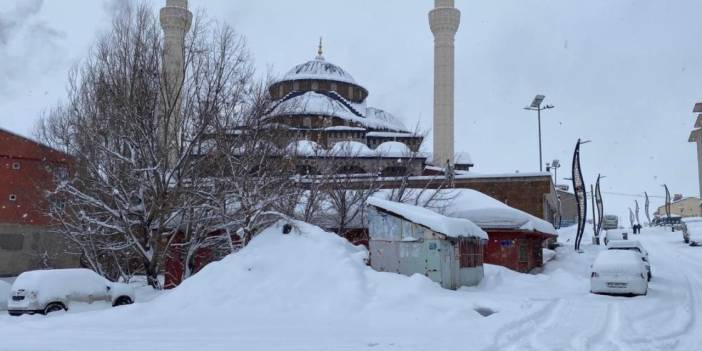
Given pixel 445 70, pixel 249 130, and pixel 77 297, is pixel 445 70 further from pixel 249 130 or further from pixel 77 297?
pixel 77 297

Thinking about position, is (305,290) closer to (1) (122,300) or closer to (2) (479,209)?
(1) (122,300)

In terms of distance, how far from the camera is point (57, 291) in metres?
16.8

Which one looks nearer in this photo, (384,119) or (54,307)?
(54,307)

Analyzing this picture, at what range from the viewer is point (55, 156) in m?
31.2

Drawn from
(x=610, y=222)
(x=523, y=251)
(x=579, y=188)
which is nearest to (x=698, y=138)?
(x=610, y=222)

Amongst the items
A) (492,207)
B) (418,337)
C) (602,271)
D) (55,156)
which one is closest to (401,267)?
(602,271)

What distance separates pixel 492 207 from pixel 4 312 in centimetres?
1881

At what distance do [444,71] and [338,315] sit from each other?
→ 177 feet

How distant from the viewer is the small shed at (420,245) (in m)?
17.3

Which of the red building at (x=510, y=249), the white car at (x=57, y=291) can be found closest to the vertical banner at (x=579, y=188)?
the red building at (x=510, y=249)

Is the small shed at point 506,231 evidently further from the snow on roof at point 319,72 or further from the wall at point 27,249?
the snow on roof at point 319,72

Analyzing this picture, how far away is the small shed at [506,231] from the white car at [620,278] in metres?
7.12

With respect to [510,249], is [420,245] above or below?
above

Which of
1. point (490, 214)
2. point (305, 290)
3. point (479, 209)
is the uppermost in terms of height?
point (479, 209)
